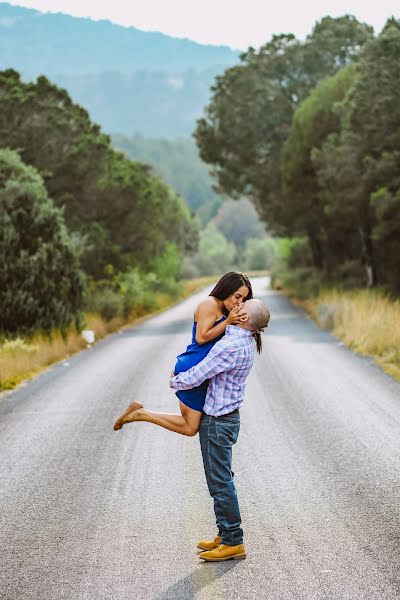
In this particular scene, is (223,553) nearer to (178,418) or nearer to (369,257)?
(178,418)

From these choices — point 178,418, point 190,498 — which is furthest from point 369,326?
point 178,418

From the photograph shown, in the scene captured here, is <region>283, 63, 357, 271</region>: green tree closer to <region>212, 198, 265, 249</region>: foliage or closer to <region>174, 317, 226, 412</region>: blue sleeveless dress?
<region>174, 317, 226, 412</region>: blue sleeveless dress

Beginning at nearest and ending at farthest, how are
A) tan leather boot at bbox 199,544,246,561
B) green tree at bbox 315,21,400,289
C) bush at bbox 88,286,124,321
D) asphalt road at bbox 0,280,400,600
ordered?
asphalt road at bbox 0,280,400,600 < tan leather boot at bbox 199,544,246,561 < green tree at bbox 315,21,400,289 < bush at bbox 88,286,124,321

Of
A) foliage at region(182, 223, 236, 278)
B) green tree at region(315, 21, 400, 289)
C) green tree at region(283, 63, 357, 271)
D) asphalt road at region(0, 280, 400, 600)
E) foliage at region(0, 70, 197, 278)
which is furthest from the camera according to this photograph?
foliage at region(182, 223, 236, 278)

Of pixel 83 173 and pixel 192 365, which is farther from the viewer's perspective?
pixel 83 173

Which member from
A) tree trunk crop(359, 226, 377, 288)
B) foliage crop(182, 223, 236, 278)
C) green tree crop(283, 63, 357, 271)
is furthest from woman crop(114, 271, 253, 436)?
foliage crop(182, 223, 236, 278)

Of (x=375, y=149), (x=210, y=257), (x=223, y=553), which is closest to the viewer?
(x=223, y=553)

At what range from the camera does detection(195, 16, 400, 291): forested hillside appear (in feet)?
105

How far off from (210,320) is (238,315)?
192 mm

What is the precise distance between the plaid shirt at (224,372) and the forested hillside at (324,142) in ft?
78.2

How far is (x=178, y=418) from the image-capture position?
6.80 m

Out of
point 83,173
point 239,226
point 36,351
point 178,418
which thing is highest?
point 83,173

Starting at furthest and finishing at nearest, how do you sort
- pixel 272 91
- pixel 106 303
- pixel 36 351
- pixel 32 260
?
pixel 272 91 → pixel 106 303 → pixel 32 260 → pixel 36 351

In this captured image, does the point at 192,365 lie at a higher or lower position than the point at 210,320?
lower
